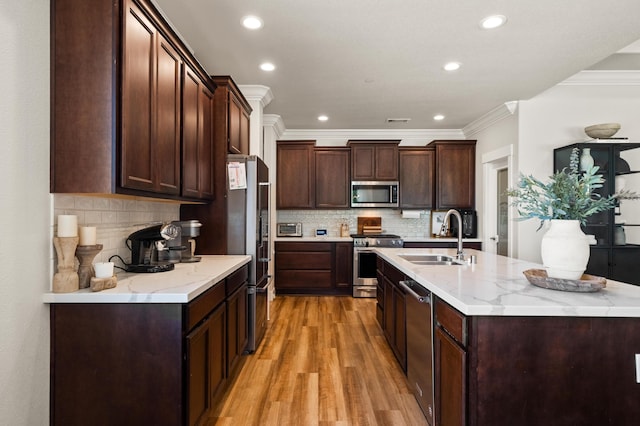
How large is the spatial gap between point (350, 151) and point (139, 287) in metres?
4.26

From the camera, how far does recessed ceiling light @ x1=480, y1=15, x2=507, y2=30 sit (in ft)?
7.82

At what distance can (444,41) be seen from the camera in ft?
8.92

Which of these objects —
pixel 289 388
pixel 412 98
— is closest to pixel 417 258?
pixel 289 388

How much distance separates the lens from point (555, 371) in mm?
1361

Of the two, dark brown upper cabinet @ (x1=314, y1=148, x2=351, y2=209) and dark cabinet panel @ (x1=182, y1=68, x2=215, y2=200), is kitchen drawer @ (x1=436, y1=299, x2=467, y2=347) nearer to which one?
dark cabinet panel @ (x1=182, y1=68, x2=215, y2=200)

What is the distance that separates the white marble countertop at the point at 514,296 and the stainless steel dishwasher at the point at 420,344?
0.39ft

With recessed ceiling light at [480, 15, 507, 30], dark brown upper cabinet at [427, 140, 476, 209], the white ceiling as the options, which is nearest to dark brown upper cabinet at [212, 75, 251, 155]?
the white ceiling

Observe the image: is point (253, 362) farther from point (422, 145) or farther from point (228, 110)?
point (422, 145)

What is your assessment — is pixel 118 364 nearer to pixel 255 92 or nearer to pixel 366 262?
pixel 255 92

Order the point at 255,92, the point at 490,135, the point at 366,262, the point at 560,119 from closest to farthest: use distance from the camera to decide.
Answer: the point at 255,92, the point at 560,119, the point at 490,135, the point at 366,262

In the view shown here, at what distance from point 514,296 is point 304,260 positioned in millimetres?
3790

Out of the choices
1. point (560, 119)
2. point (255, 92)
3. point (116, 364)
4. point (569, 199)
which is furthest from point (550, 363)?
point (560, 119)

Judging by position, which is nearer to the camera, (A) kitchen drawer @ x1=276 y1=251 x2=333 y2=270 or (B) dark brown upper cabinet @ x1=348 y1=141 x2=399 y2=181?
(A) kitchen drawer @ x1=276 y1=251 x2=333 y2=270

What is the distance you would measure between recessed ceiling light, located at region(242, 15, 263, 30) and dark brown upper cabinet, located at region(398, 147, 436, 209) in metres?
3.47
